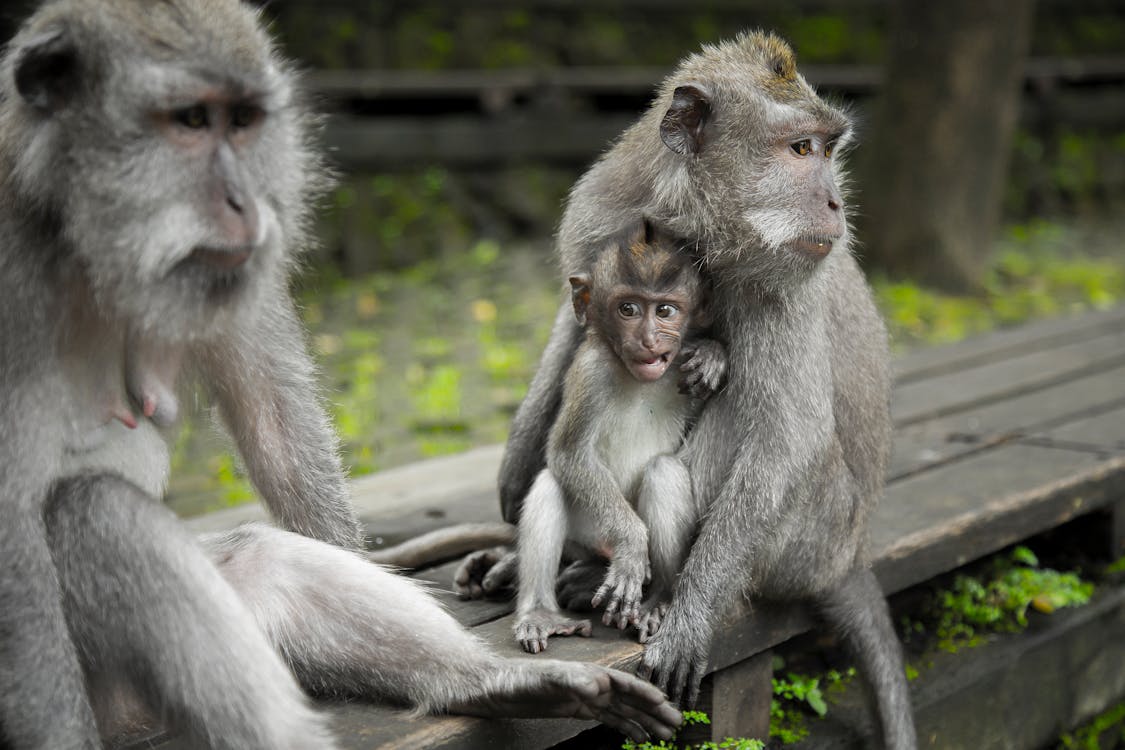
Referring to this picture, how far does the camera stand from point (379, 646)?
291 centimetres

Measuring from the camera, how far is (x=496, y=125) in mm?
10266

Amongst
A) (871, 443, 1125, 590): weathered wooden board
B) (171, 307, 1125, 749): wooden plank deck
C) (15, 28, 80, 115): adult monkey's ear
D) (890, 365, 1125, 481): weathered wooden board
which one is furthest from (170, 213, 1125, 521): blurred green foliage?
(15, 28, 80, 115): adult monkey's ear

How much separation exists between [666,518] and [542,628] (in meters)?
0.43

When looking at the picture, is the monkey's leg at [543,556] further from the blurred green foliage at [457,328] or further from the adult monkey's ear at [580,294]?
the blurred green foliage at [457,328]

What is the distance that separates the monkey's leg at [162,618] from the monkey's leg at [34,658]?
57 millimetres

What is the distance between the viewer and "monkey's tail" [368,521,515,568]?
3.84 metres

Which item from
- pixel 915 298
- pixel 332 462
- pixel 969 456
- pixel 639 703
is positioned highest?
pixel 332 462

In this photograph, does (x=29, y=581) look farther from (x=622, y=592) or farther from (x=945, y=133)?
(x=945, y=133)

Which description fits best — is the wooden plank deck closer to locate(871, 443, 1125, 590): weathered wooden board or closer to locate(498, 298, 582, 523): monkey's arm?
locate(871, 443, 1125, 590): weathered wooden board

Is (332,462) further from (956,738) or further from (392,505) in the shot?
(956,738)

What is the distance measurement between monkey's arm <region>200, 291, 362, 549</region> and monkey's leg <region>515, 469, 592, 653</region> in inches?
17.8

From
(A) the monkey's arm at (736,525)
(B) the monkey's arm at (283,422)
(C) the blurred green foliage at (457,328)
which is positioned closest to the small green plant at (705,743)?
(A) the monkey's arm at (736,525)

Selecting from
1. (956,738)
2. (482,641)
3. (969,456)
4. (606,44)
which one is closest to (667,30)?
→ (606,44)

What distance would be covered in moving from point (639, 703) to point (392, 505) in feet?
6.12
